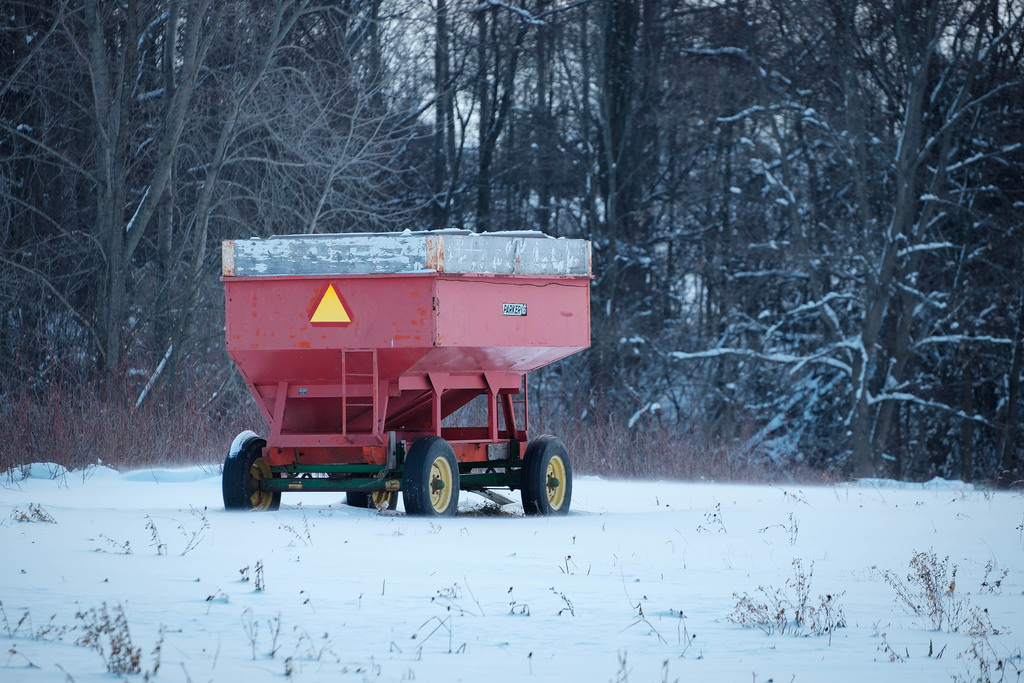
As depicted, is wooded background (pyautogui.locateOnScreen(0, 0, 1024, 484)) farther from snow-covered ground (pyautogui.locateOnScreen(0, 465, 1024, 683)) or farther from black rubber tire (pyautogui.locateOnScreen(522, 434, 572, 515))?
snow-covered ground (pyautogui.locateOnScreen(0, 465, 1024, 683))

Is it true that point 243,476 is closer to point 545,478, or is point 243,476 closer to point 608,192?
point 545,478

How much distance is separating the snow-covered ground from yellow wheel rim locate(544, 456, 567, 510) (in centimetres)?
55

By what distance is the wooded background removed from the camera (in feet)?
65.9

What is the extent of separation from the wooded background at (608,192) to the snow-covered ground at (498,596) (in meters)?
6.97

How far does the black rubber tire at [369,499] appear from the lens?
12148mm

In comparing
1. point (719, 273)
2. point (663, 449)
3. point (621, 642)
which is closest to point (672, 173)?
point (719, 273)

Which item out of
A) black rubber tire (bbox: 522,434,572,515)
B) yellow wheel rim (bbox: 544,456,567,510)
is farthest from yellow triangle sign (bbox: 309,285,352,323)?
yellow wheel rim (bbox: 544,456,567,510)

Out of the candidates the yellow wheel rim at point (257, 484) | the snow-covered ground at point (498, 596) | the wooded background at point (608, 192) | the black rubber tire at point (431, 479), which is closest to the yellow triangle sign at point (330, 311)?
the black rubber tire at point (431, 479)

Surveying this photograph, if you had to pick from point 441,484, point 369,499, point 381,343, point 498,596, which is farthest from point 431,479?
point 498,596

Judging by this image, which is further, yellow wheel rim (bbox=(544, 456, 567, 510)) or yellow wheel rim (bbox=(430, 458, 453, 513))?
yellow wheel rim (bbox=(544, 456, 567, 510))

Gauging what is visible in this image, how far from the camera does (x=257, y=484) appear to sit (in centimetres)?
1085

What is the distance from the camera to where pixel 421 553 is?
8266 mm

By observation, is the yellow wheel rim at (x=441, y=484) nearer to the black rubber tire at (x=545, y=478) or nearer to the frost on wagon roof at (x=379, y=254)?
the black rubber tire at (x=545, y=478)

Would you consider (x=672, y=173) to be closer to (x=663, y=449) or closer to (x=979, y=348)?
(x=979, y=348)
